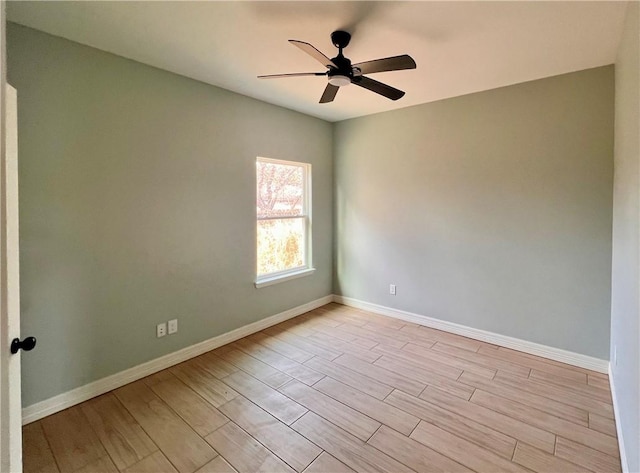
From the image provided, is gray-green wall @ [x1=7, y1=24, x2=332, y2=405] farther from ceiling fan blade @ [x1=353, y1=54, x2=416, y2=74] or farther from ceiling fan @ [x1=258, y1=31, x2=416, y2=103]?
ceiling fan blade @ [x1=353, y1=54, x2=416, y2=74]

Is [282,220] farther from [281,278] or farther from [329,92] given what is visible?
[329,92]

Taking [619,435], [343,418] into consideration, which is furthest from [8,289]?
[619,435]

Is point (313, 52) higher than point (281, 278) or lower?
higher

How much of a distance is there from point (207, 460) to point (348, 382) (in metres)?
1.16

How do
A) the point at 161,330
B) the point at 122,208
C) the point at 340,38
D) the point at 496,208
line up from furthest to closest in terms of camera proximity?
the point at 496,208 → the point at 161,330 → the point at 122,208 → the point at 340,38

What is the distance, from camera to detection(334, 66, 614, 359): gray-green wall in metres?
2.65

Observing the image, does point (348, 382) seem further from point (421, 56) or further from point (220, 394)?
point (421, 56)

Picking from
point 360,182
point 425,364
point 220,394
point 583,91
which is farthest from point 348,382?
point 583,91

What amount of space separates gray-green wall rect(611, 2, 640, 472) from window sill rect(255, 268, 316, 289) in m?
2.98

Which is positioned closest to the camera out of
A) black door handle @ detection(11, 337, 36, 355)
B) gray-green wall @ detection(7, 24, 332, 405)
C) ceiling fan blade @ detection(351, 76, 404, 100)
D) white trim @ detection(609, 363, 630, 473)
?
black door handle @ detection(11, 337, 36, 355)

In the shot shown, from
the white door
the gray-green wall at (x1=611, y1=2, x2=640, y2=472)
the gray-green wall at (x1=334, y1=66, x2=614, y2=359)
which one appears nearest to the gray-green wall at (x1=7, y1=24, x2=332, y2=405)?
the white door

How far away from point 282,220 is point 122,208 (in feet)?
5.90

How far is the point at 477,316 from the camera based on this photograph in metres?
3.30

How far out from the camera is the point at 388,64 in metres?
1.96
